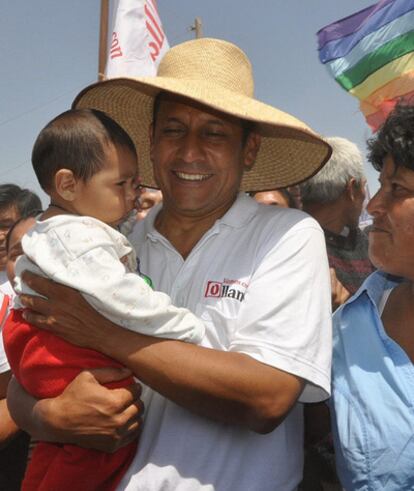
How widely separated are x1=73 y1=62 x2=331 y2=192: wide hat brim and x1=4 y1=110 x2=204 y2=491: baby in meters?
0.33

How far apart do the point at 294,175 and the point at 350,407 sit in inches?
44.8

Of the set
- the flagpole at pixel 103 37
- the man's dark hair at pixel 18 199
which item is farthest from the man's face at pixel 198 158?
the flagpole at pixel 103 37

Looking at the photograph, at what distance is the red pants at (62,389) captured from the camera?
6.44 ft

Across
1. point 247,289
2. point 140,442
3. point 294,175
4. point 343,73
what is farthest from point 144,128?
point 343,73

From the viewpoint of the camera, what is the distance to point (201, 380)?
5.85ft

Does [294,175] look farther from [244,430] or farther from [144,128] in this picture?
[244,430]

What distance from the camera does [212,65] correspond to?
2389 mm

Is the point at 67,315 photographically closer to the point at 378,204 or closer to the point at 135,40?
the point at 378,204

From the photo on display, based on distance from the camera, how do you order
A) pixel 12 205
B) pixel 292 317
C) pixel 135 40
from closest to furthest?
pixel 292 317
pixel 12 205
pixel 135 40

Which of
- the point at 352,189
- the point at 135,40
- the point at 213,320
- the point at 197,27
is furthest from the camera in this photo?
the point at 197,27

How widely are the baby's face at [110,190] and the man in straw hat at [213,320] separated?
0.23m

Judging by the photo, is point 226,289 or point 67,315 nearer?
point 67,315

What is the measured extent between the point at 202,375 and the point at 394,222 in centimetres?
92

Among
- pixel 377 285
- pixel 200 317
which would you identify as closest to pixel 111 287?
pixel 200 317
